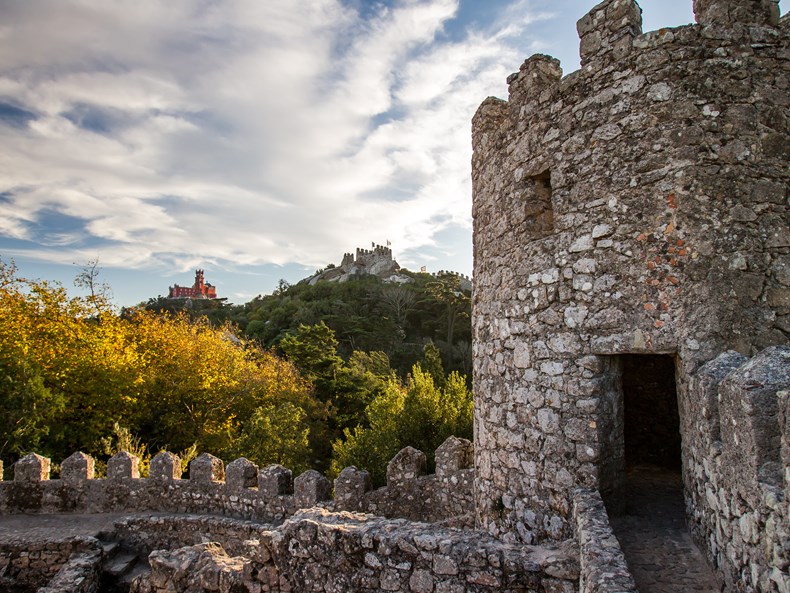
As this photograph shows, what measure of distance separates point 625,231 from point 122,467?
10.7 m

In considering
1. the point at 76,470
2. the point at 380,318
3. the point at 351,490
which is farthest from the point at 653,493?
the point at 380,318

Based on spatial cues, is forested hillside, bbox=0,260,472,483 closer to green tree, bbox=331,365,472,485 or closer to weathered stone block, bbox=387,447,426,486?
green tree, bbox=331,365,472,485

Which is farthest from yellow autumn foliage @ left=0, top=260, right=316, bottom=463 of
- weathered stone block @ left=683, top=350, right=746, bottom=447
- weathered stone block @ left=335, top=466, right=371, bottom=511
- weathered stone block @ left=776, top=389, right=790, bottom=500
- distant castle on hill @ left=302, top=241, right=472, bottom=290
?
distant castle on hill @ left=302, top=241, right=472, bottom=290

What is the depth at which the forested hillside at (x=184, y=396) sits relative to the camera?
43.6ft

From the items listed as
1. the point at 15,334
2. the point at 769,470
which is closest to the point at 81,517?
the point at 15,334

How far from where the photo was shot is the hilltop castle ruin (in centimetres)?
311

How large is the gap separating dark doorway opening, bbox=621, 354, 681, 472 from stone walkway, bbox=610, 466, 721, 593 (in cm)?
145

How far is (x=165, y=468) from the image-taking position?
992 centimetres

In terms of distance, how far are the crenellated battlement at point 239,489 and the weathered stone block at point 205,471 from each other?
0.02 meters

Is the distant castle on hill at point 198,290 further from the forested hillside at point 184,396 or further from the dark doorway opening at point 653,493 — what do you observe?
the dark doorway opening at point 653,493

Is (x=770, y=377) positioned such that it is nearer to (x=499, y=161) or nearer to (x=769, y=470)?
(x=769, y=470)

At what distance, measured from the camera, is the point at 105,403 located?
15.1 metres

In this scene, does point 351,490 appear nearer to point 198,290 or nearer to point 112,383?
point 112,383

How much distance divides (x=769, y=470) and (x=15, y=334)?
18072mm
